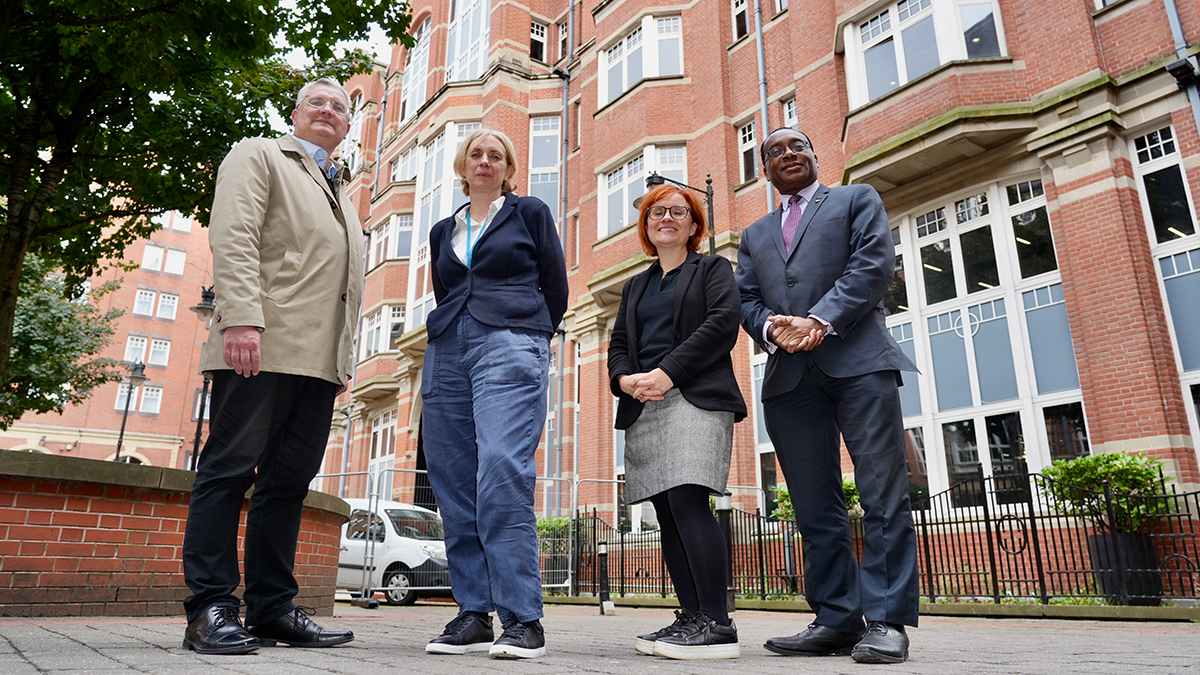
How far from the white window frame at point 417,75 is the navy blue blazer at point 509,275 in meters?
26.6

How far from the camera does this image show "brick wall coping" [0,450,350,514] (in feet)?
15.0

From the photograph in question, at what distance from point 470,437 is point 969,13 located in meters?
12.2

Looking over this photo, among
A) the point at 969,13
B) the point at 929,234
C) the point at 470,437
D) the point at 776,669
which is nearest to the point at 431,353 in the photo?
the point at 470,437

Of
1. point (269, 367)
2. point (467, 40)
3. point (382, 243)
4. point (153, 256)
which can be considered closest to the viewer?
point (269, 367)

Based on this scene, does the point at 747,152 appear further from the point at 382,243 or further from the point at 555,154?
the point at 382,243

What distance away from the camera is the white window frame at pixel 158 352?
47062mm

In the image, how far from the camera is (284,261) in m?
3.44

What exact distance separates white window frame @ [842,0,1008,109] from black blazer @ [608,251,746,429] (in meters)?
10.2

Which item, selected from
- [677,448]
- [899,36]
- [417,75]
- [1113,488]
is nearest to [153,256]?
[417,75]

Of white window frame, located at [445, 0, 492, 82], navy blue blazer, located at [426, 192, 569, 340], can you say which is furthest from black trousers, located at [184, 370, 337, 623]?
white window frame, located at [445, 0, 492, 82]

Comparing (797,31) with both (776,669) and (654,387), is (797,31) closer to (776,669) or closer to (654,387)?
(654,387)

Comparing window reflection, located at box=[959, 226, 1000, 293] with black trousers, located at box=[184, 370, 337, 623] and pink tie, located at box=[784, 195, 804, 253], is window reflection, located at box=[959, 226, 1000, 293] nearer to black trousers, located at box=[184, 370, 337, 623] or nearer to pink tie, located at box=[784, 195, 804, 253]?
pink tie, located at box=[784, 195, 804, 253]

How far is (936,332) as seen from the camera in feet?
39.9

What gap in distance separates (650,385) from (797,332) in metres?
0.71
